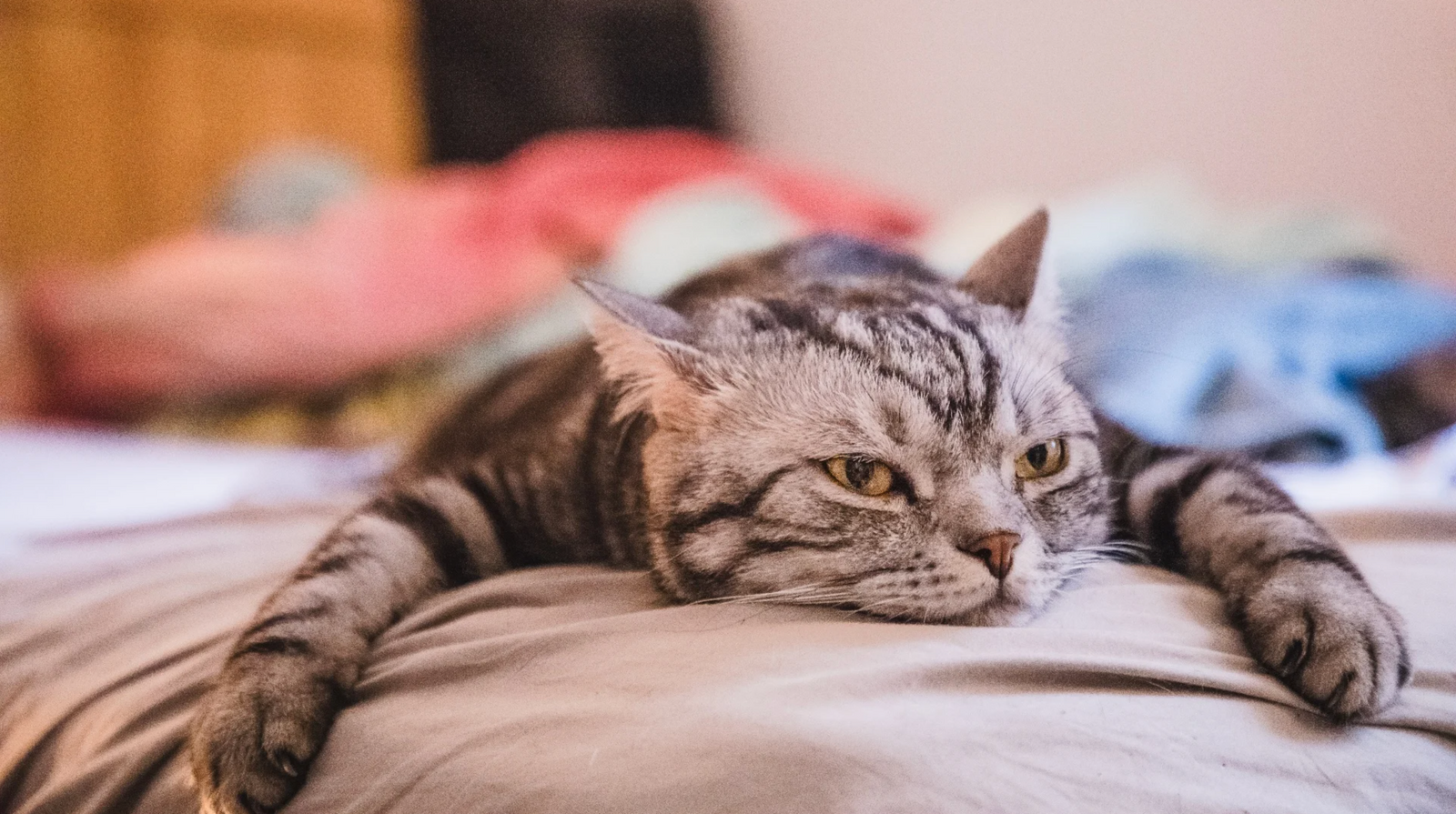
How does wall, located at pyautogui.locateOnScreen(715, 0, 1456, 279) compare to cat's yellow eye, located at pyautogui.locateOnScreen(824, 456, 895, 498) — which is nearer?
cat's yellow eye, located at pyautogui.locateOnScreen(824, 456, 895, 498)

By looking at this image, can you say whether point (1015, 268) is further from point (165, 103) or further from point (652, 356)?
point (165, 103)

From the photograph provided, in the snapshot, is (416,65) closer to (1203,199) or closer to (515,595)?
(1203,199)

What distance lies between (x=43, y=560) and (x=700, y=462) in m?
0.76

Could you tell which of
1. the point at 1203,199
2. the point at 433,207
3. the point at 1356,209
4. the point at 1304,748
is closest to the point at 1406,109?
the point at 1356,209

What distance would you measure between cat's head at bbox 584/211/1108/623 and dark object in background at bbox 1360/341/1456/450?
0.72m

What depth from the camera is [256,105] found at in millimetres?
3068

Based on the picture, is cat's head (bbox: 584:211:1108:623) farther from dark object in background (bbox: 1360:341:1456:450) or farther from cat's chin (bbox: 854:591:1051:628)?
dark object in background (bbox: 1360:341:1456:450)

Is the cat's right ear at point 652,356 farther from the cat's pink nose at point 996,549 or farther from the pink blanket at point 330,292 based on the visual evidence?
the pink blanket at point 330,292

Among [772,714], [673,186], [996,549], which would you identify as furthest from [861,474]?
[673,186]

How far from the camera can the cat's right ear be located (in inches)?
30.2

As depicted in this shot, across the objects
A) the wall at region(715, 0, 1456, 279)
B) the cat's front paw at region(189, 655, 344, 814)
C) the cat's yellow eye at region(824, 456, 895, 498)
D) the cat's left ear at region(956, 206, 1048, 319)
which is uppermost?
the wall at region(715, 0, 1456, 279)

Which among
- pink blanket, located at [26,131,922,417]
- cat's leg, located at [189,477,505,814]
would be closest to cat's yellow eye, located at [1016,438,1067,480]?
cat's leg, located at [189,477,505,814]

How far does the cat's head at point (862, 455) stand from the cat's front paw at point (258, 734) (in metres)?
0.28

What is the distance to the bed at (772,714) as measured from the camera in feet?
1.65
